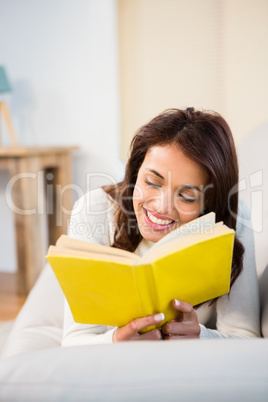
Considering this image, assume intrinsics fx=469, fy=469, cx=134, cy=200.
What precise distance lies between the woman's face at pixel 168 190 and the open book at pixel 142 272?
0.64ft

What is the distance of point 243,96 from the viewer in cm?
281

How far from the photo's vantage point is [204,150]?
3.28ft

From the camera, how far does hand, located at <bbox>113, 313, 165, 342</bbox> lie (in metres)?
0.76

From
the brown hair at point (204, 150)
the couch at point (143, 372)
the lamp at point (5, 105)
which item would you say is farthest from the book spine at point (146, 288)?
the lamp at point (5, 105)

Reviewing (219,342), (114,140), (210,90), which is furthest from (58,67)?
(219,342)

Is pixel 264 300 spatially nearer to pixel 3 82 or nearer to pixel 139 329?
pixel 139 329

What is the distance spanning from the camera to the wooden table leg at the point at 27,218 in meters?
2.58

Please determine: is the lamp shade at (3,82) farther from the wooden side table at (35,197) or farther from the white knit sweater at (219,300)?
the white knit sweater at (219,300)

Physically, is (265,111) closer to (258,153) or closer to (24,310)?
(258,153)

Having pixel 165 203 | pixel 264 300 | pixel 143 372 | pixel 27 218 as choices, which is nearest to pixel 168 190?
pixel 165 203

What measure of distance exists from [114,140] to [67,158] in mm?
327

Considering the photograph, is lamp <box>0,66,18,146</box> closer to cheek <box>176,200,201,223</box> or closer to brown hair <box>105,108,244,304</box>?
brown hair <box>105,108,244,304</box>

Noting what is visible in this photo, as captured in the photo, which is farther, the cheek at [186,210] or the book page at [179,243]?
the cheek at [186,210]

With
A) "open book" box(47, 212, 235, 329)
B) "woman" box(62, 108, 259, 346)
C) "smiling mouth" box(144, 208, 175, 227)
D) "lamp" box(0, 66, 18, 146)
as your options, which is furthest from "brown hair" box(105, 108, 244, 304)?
"lamp" box(0, 66, 18, 146)
